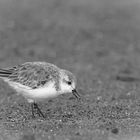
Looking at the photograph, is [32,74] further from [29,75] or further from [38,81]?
[38,81]

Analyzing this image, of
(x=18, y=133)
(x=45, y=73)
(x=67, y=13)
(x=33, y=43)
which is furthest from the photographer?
(x=67, y=13)

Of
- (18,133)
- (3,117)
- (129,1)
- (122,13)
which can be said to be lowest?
(18,133)

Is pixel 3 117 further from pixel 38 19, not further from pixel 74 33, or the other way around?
pixel 38 19

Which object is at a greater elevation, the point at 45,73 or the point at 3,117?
the point at 45,73

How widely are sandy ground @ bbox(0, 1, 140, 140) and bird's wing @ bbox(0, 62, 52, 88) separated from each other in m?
0.73

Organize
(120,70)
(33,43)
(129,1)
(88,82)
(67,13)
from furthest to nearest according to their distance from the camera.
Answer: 1. (129,1)
2. (67,13)
3. (33,43)
4. (120,70)
5. (88,82)

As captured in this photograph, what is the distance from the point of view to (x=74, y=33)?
17.4 m

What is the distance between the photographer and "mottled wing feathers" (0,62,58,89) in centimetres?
920

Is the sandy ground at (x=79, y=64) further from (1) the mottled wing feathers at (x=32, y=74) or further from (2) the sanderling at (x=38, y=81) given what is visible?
(1) the mottled wing feathers at (x=32, y=74)

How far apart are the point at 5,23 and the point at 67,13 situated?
10.0 feet

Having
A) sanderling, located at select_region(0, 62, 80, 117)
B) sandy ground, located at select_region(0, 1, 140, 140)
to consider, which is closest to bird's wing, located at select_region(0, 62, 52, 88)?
sanderling, located at select_region(0, 62, 80, 117)

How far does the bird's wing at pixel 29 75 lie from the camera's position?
9.20 metres

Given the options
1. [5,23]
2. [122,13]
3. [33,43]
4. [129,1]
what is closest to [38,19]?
[5,23]

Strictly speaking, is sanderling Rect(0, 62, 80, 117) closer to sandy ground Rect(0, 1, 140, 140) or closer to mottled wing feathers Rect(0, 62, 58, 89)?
mottled wing feathers Rect(0, 62, 58, 89)
